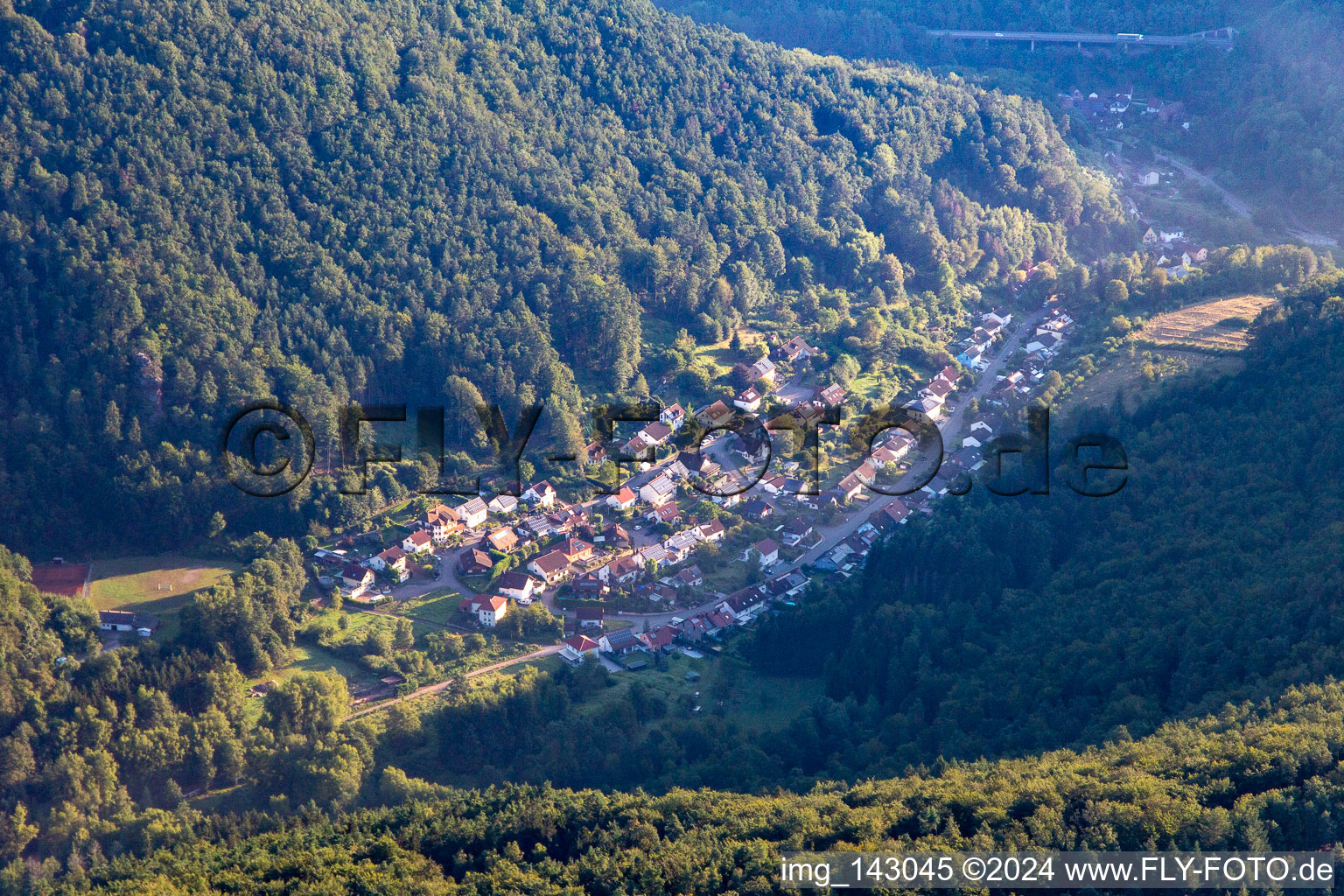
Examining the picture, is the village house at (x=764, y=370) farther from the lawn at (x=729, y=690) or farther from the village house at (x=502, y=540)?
the lawn at (x=729, y=690)

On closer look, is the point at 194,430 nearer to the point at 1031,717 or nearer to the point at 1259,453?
the point at 1031,717

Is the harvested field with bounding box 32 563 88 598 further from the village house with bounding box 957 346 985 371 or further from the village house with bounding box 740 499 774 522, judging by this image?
the village house with bounding box 957 346 985 371

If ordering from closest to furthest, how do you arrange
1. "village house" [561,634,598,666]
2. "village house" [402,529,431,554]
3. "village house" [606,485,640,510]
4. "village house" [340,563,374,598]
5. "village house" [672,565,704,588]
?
"village house" [561,634,598,666] < "village house" [340,563,374,598] < "village house" [672,565,704,588] < "village house" [402,529,431,554] < "village house" [606,485,640,510]

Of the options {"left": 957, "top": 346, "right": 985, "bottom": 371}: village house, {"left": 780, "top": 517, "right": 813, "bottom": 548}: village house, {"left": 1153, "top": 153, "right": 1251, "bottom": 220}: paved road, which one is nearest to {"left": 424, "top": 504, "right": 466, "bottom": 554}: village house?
{"left": 780, "top": 517, "right": 813, "bottom": 548}: village house

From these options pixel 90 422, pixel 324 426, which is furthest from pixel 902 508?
pixel 90 422

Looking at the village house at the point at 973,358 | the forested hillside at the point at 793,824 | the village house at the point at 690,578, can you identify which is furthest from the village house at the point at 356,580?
the village house at the point at 973,358

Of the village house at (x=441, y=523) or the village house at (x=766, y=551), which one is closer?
the village house at (x=766, y=551)
